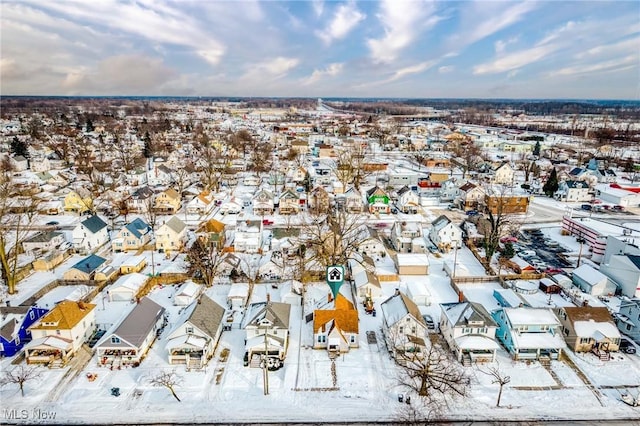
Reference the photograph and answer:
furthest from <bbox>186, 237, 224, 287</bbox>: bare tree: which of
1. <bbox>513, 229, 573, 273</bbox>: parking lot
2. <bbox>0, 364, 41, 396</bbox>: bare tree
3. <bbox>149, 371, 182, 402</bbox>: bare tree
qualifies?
<bbox>513, 229, 573, 273</bbox>: parking lot

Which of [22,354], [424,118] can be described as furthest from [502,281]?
[424,118]

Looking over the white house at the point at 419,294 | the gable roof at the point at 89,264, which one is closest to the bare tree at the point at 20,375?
the gable roof at the point at 89,264

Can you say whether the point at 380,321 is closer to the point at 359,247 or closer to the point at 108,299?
the point at 359,247

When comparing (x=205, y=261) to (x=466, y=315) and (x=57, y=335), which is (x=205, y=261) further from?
(x=466, y=315)

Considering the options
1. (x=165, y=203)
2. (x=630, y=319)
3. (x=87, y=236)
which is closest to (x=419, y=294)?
(x=630, y=319)

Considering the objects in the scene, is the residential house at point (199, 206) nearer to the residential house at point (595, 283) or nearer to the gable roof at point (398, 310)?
the gable roof at point (398, 310)

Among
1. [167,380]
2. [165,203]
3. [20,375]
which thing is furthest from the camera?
[165,203]

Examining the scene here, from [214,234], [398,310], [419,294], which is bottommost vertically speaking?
[419,294]
